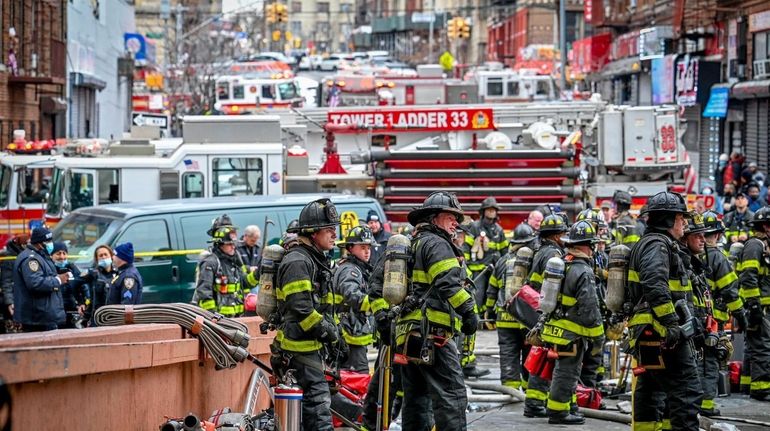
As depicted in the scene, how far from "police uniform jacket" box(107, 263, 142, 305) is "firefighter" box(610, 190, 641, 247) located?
18.8ft

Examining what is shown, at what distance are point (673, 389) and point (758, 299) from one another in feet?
11.8

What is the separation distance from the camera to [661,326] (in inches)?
388

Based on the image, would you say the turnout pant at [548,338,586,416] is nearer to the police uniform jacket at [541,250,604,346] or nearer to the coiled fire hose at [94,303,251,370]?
the police uniform jacket at [541,250,604,346]

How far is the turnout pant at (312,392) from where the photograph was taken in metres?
9.49

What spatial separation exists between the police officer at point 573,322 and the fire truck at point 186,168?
32.3 ft

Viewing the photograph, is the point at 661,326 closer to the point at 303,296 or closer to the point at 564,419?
the point at 564,419

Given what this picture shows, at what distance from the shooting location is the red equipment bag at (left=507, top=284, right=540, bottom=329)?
12453 millimetres

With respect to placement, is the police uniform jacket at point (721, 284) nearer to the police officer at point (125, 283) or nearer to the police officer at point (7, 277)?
the police officer at point (125, 283)

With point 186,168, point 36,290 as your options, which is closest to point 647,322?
point 36,290

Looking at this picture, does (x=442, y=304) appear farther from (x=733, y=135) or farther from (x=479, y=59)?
(x=479, y=59)

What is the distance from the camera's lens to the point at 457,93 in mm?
34094

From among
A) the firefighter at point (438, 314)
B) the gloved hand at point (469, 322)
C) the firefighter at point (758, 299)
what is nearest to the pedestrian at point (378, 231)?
the firefighter at point (758, 299)

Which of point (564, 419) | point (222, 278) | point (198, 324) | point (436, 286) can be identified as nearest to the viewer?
point (198, 324)

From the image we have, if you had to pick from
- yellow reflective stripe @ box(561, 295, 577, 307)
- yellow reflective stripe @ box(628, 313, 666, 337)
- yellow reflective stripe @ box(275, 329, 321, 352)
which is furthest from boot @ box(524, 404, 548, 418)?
yellow reflective stripe @ box(275, 329, 321, 352)
